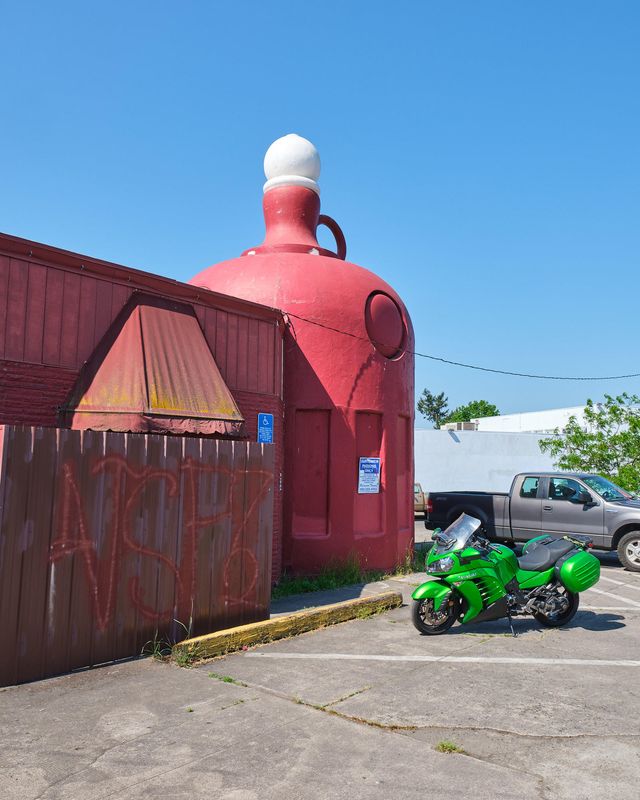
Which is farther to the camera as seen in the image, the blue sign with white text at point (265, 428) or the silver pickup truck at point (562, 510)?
the silver pickup truck at point (562, 510)

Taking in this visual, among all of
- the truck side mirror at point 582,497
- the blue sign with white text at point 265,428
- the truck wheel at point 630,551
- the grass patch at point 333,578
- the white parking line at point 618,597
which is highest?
the blue sign with white text at point 265,428

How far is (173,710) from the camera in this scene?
5.20m

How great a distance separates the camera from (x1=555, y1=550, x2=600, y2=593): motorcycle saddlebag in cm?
812

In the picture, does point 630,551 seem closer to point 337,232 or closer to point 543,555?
point 543,555

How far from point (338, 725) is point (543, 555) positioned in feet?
14.1

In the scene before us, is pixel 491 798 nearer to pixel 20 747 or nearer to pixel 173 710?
pixel 173 710

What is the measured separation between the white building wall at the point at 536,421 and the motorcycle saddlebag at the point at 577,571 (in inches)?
1188

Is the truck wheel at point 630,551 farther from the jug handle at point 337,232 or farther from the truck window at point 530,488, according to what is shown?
the jug handle at point 337,232

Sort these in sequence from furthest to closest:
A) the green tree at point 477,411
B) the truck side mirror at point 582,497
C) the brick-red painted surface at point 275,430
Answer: the green tree at point 477,411 < the truck side mirror at point 582,497 < the brick-red painted surface at point 275,430

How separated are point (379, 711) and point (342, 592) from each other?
520 centimetres

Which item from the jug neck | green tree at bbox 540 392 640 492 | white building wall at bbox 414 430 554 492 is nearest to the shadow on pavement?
the jug neck

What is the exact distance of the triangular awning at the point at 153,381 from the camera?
26.3 ft

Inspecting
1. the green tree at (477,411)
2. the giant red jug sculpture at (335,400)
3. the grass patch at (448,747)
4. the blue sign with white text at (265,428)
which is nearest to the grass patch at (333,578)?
the giant red jug sculpture at (335,400)

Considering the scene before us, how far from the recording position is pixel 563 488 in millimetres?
14570
